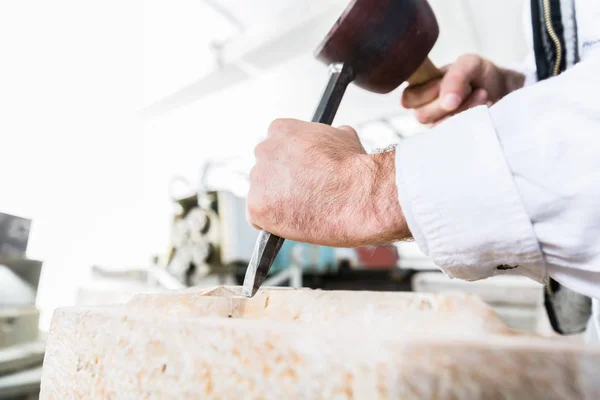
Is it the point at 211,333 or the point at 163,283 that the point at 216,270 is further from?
the point at 211,333

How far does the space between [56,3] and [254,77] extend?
5.34 feet

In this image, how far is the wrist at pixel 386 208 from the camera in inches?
17.0

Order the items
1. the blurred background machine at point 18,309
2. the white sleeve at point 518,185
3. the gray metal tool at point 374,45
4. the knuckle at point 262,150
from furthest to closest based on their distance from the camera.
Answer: the blurred background machine at point 18,309 < the gray metal tool at point 374,45 < the knuckle at point 262,150 < the white sleeve at point 518,185

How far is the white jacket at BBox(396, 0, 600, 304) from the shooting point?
1.20ft

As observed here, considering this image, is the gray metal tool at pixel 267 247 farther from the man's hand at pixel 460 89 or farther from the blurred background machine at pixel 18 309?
the blurred background machine at pixel 18 309

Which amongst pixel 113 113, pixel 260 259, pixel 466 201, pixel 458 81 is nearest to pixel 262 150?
pixel 260 259

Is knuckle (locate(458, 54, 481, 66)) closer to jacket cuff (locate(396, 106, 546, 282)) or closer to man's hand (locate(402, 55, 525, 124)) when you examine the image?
man's hand (locate(402, 55, 525, 124))

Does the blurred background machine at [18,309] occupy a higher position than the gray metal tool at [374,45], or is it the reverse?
the gray metal tool at [374,45]

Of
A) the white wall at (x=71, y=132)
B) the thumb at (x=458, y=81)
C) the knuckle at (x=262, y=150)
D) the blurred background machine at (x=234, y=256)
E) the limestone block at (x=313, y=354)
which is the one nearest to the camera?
the limestone block at (x=313, y=354)

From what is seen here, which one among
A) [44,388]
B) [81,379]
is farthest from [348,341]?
[44,388]

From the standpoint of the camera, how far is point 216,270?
2.92 metres

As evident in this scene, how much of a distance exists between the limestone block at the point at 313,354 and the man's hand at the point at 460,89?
573mm

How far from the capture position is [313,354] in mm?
305

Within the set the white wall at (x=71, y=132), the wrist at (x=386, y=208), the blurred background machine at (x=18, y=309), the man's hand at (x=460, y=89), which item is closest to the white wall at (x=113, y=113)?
the white wall at (x=71, y=132)
